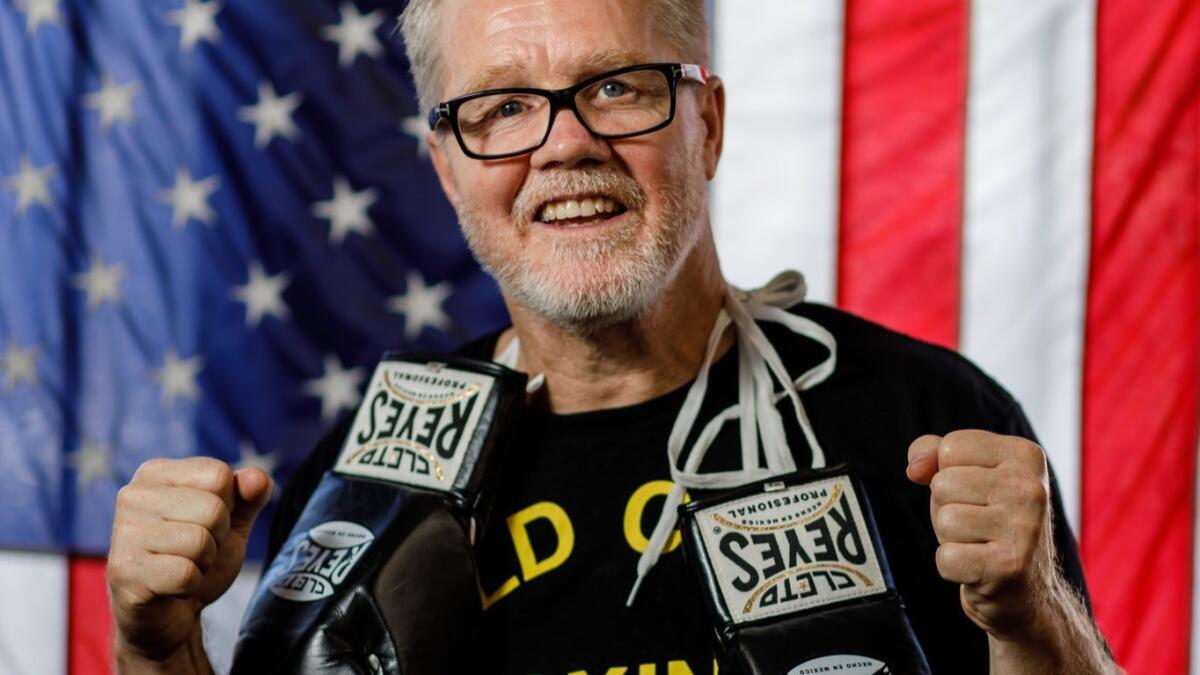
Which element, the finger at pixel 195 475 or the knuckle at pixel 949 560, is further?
the finger at pixel 195 475

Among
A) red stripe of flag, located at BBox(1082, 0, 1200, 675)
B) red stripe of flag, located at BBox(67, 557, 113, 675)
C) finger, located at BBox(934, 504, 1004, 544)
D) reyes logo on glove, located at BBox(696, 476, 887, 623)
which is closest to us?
finger, located at BBox(934, 504, 1004, 544)

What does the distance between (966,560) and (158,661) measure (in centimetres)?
76

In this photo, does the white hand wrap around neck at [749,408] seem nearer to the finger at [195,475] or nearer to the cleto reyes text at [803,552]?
the cleto reyes text at [803,552]

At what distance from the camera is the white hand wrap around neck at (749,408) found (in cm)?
106

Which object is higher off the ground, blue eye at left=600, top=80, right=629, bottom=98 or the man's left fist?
blue eye at left=600, top=80, right=629, bottom=98

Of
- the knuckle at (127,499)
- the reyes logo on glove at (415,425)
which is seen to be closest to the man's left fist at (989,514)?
the reyes logo on glove at (415,425)

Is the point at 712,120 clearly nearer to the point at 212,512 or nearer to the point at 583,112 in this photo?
the point at 583,112

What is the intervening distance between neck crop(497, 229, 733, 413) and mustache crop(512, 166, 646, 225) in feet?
0.33

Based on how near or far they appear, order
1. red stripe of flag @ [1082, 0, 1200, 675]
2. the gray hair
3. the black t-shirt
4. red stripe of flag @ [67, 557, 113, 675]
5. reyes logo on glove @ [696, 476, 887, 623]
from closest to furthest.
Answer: reyes logo on glove @ [696, 476, 887, 623] → the black t-shirt → the gray hair → red stripe of flag @ [1082, 0, 1200, 675] → red stripe of flag @ [67, 557, 113, 675]

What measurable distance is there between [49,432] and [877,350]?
1.50 meters

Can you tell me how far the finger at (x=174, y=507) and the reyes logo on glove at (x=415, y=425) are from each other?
18cm

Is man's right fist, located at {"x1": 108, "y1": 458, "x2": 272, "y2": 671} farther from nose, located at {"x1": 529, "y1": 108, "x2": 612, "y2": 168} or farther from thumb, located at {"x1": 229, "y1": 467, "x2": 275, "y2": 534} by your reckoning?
nose, located at {"x1": 529, "y1": 108, "x2": 612, "y2": 168}

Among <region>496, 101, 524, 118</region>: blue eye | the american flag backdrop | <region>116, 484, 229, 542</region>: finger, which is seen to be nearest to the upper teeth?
<region>496, 101, 524, 118</region>: blue eye

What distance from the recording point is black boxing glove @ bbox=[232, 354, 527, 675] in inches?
40.3
